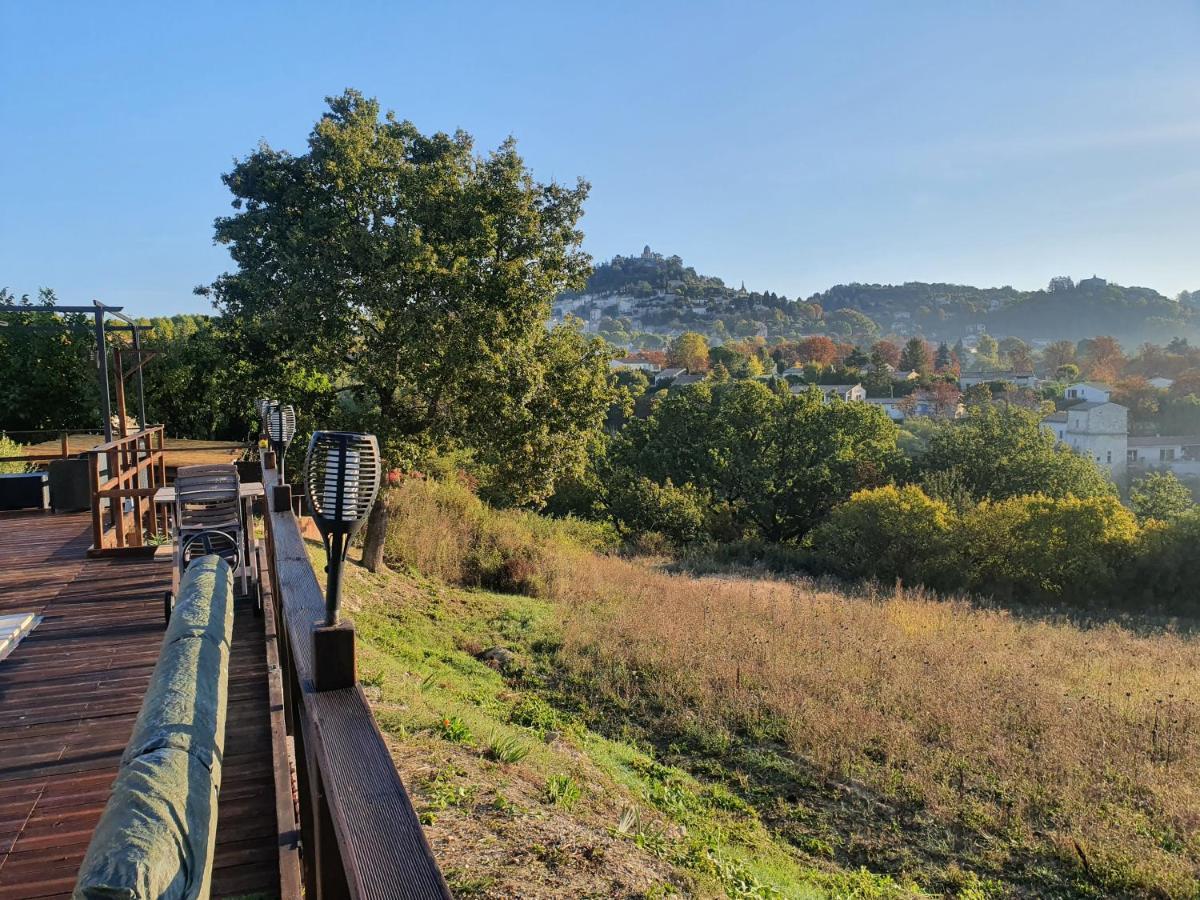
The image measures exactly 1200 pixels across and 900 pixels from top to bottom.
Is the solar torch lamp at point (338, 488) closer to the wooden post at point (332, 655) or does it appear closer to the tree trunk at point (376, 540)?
the wooden post at point (332, 655)

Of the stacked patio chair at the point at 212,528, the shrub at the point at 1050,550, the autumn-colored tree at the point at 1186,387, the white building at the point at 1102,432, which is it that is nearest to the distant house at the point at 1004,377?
the autumn-colored tree at the point at 1186,387

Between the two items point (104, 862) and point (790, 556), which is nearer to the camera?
point (104, 862)

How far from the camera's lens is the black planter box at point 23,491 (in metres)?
8.61

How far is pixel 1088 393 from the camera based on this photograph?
66750 mm

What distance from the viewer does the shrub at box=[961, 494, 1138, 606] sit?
17.6m

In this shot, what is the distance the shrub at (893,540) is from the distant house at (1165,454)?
5312cm

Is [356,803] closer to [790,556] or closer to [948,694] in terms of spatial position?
[948,694]

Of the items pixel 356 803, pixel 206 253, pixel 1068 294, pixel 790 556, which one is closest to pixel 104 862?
pixel 356 803

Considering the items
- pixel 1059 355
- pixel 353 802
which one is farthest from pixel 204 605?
pixel 1059 355

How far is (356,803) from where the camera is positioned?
3.92 ft

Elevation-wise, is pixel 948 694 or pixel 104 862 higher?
pixel 104 862

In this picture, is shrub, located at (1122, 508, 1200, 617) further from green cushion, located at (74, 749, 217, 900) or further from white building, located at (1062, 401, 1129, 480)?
white building, located at (1062, 401, 1129, 480)

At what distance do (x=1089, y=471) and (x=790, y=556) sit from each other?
1232cm

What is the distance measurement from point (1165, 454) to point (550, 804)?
73901mm
